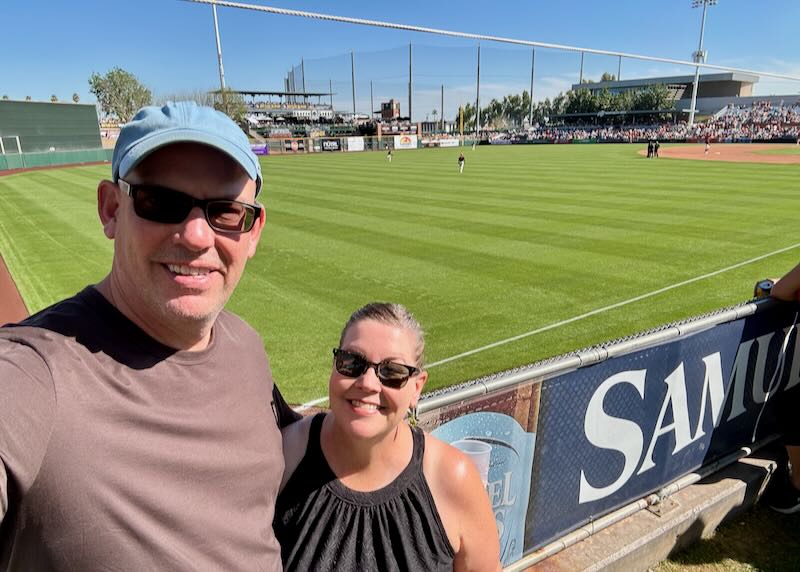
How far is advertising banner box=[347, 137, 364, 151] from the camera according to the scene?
226 feet

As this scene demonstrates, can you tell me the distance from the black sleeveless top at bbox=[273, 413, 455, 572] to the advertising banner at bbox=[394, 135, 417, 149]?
2887 inches

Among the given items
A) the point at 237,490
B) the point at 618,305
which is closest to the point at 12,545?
the point at 237,490

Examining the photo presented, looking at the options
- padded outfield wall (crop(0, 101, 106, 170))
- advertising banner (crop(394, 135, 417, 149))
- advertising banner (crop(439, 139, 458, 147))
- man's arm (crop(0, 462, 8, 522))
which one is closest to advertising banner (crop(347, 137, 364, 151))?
advertising banner (crop(394, 135, 417, 149))

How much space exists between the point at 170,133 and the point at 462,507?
167 centimetres

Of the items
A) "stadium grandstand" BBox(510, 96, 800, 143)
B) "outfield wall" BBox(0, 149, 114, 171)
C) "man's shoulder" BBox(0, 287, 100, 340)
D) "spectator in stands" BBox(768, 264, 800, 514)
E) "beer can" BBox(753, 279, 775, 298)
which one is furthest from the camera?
"stadium grandstand" BBox(510, 96, 800, 143)

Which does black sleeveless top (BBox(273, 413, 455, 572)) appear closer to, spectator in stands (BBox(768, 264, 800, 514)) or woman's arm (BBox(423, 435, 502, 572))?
woman's arm (BBox(423, 435, 502, 572))

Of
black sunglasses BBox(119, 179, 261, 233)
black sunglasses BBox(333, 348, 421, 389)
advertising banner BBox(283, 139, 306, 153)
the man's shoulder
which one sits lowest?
black sunglasses BBox(333, 348, 421, 389)

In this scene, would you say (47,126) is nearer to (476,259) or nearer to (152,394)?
(476,259)

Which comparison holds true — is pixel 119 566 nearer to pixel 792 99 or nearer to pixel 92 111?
pixel 92 111

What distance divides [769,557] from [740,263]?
873cm

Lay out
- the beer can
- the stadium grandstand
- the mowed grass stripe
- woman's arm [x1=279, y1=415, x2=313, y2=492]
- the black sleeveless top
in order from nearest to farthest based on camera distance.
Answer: the black sleeveless top, woman's arm [x1=279, y1=415, x2=313, y2=492], the beer can, the mowed grass stripe, the stadium grandstand

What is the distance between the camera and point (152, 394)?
149 cm

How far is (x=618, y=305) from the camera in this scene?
8.27 meters

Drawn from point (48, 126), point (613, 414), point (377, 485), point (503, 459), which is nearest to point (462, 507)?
point (377, 485)
